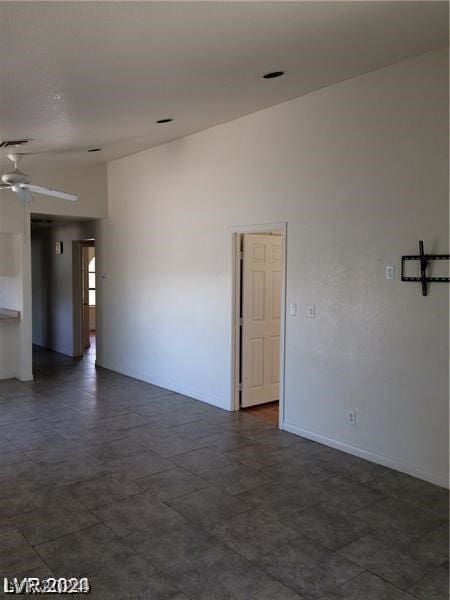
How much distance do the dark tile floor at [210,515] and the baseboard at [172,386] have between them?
59 centimetres

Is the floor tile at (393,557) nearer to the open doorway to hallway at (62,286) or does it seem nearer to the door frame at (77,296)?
the open doorway to hallway at (62,286)

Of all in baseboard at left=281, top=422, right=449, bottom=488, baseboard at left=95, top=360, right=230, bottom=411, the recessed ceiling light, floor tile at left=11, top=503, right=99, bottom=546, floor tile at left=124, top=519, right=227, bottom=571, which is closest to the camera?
floor tile at left=124, top=519, right=227, bottom=571

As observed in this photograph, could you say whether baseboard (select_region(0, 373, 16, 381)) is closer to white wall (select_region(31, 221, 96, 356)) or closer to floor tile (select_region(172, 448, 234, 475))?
white wall (select_region(31, 221, 96, 356))

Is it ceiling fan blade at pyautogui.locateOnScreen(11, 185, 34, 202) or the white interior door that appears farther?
the white interior door

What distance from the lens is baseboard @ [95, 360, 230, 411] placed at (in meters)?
5.71

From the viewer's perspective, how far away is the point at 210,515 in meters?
3.19

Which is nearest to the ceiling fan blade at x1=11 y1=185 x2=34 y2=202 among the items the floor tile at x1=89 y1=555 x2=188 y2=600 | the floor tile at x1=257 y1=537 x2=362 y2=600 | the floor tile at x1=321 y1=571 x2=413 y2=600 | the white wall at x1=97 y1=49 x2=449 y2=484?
the white wall at x1=97 y1=49 x2=449 y2=484

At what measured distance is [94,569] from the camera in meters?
2.60

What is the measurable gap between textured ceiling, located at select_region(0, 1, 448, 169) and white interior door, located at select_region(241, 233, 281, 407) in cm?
162

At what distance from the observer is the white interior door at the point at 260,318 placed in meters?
5.53

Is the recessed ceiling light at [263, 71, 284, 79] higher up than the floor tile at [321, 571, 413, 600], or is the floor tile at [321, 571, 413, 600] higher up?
the recessed ceiling light at [263, 71, 284, 79]

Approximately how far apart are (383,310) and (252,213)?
1859 millimetres

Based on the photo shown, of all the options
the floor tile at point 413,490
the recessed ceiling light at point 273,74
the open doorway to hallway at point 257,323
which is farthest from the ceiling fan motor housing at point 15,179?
the floor tile at point 413,490

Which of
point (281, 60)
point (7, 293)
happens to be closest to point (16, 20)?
point (281, 60)
